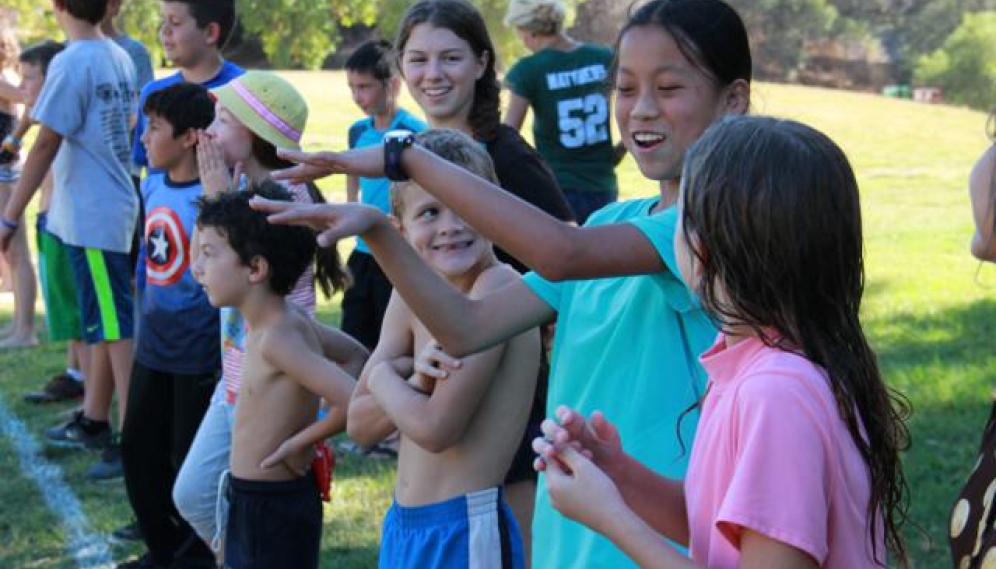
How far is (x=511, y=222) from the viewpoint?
2115 millimetres

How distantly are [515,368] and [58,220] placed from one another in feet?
13.8

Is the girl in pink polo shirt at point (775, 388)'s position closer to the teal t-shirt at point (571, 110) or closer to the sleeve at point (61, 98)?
the sleeve at point (61, 98)

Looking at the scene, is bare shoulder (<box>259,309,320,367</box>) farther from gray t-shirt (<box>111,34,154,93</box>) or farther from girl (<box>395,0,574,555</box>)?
gray t-shirt (<box>111,34,154,93</box>)

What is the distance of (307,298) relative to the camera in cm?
443

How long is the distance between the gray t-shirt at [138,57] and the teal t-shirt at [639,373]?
5.15 meters

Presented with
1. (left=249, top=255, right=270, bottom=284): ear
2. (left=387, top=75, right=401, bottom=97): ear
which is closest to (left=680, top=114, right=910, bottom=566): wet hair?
(left=249, top=255, right=270, bottom=284): ear

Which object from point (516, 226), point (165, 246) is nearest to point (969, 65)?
point (165, 246)

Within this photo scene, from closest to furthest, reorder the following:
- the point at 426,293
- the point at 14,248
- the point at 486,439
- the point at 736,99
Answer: the point at 426,293 → the point at 736,99 → the point at 486,439 → the point at 14,248

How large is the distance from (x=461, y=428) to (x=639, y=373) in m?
0.62

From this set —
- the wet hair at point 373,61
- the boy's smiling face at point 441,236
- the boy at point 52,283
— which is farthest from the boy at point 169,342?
the boy at point 52,283

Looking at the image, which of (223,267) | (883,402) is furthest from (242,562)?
(883,402)

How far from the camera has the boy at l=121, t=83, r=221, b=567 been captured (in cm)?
477

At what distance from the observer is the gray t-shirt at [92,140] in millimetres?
6277

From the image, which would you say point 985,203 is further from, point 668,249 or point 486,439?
point 486,439
